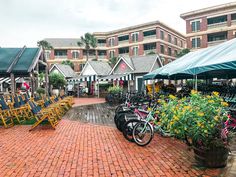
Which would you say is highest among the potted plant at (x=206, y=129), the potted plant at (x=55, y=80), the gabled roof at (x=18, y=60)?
the gabled roof at (x=18, y=60)

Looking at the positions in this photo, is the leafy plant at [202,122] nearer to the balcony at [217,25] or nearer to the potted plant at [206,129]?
the potted plant at [206,129]

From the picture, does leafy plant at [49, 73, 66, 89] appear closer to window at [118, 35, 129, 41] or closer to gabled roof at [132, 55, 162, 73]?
gabled roof at [132, 55, 162, 73]

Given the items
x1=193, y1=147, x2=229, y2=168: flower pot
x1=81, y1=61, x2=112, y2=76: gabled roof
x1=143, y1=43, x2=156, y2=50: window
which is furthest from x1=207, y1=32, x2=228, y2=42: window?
x1=193, y1=147, x2=229, y2=168: flower pot

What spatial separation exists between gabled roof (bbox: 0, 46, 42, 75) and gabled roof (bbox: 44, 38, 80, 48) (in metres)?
36.3

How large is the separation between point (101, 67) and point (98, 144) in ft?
84.2

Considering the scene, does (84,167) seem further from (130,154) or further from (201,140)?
(201,140)

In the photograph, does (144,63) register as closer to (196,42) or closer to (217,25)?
(196,42)

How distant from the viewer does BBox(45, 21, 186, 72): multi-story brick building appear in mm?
39562

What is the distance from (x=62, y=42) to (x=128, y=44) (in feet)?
57.4

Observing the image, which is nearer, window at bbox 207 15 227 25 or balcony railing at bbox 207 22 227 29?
balcony railing at bbox 207 22 227 29

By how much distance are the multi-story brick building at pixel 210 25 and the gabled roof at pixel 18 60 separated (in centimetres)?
2634

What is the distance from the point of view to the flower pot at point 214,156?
13.1ft

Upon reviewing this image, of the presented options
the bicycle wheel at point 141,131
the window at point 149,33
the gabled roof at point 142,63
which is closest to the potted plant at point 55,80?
the gabled roof at point 142,63

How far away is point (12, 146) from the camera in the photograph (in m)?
5.83
